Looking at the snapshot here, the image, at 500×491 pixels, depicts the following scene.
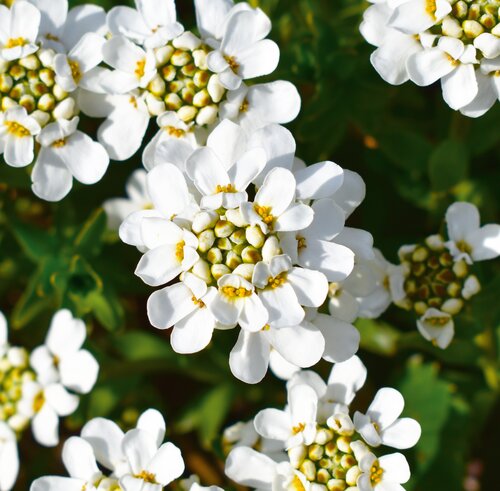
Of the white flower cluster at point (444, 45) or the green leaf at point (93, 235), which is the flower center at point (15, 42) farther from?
the white flower cluster at point (444, 45)

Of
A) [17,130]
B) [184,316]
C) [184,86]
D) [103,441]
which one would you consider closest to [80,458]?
[103,441]

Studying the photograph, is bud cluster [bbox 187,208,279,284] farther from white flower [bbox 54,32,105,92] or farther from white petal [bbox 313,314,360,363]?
white flower [bbox 54,32,105,92]

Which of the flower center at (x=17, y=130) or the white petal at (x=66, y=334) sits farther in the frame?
the white petal at (x=66, y=334)

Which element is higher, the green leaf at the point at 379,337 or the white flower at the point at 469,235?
the white flower at the point at 469,235

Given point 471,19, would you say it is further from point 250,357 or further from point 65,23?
point 65,23

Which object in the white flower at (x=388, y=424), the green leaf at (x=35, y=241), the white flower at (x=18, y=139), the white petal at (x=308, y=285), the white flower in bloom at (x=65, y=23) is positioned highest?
the white flower in bloom at (x=65, y=23)

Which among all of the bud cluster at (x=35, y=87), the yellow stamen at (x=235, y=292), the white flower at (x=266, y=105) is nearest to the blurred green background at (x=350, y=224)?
the white flower at (x=266, y=105)

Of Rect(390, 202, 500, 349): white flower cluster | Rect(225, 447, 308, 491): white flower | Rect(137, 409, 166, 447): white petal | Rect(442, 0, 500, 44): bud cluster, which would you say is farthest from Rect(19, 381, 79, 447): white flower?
Rect(442, 0, 500, 44): bud cluster

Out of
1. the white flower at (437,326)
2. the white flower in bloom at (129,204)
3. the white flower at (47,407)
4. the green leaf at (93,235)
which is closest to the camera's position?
the white flower at (437,326)
